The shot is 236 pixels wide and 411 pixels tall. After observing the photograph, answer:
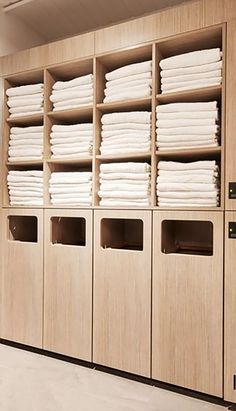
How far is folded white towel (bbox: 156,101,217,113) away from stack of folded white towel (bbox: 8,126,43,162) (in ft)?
3.19

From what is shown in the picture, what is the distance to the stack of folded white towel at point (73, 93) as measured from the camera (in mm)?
2488

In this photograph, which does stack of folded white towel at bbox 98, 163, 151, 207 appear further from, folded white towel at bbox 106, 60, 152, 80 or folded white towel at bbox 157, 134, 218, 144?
folded white towel at bbox 106, 60, 152, 80

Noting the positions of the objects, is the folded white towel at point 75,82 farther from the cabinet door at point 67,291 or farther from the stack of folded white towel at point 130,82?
the cabinet door at point 67,291

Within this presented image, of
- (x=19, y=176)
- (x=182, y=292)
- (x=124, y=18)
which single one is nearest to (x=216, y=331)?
(x=182, y=292)

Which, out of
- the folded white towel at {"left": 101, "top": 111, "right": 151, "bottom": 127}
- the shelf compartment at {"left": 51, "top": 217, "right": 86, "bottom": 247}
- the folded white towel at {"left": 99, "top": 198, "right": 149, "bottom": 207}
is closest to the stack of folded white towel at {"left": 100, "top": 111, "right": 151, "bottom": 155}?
the folded white towel at {"left": 101, "top": 111, "right": 151, "bottom": 127}

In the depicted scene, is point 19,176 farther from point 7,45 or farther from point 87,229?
point 7,45

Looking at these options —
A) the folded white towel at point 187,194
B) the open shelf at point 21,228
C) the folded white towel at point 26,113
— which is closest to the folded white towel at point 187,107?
the folded white towel at point 187,194

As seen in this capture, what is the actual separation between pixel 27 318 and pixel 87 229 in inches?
34.6

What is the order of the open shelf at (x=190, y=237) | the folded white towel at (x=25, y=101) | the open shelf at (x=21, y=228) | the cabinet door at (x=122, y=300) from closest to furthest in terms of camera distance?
1. the cabinet door at (x=122, y=300)
2. the open shelf at (x=190, y=237)
3. the folded white towel at (x=25, y=101)
4. the open shelf at (x=21, y=228)

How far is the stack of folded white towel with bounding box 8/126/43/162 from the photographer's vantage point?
2701 mm

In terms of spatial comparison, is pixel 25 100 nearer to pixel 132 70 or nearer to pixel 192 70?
pixel 132 70

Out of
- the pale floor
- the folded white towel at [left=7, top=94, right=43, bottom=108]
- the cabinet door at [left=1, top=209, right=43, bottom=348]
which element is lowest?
the pale floor

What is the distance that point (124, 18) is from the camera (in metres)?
3.13

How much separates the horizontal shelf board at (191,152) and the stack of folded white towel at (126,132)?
0.11 m
